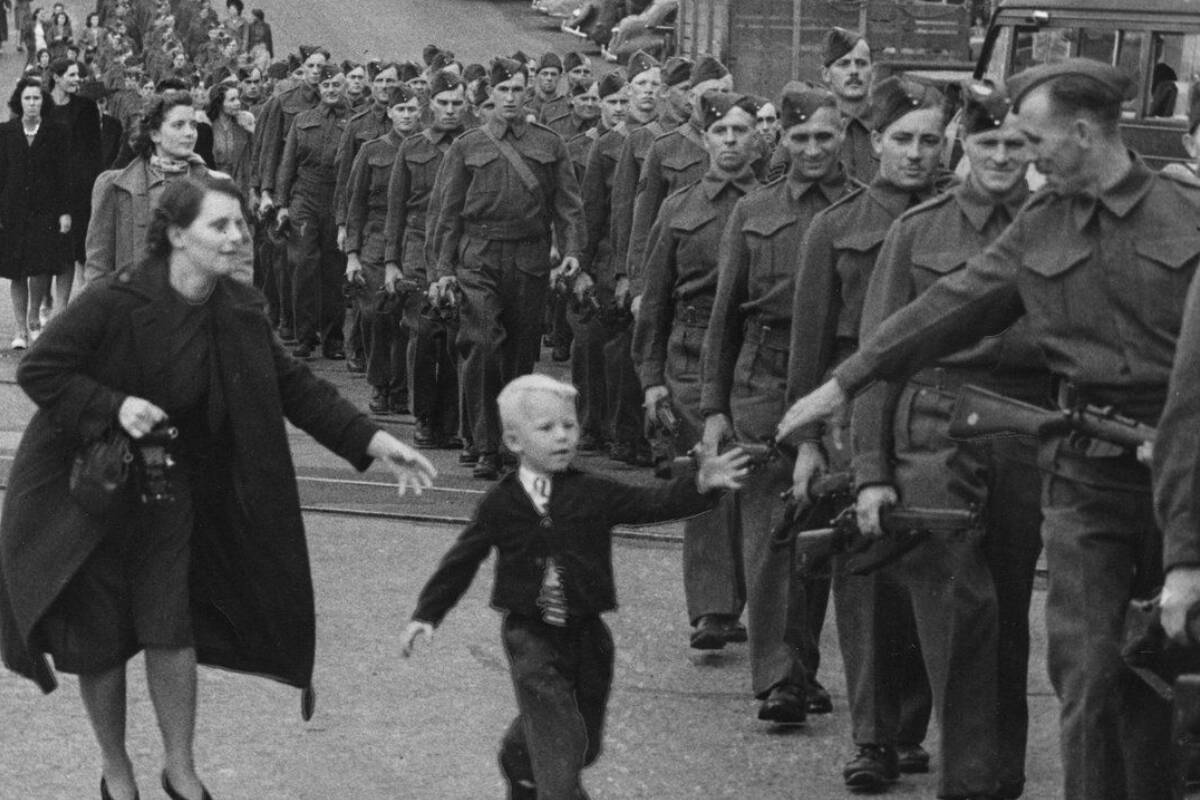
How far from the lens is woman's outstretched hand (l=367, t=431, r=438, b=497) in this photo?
7.27 m

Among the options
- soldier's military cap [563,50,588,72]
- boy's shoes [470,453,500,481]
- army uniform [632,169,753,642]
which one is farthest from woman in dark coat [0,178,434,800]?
soldier's military cap [563,50,588,72]

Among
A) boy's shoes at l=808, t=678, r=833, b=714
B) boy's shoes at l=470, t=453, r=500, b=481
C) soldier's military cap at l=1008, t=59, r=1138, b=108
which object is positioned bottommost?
boy's shoes at l=470, t=453, r=500, b=481

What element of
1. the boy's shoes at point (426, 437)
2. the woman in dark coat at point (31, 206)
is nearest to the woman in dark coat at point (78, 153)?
the woman in dark coat at point (31, 206)

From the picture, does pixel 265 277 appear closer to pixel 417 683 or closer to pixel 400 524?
pixel 400 524

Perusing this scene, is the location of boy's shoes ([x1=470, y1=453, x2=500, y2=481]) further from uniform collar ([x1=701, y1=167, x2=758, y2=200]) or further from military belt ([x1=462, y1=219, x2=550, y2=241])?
uniform collar ([x1=701, y1=167, x2=758, y2=200])

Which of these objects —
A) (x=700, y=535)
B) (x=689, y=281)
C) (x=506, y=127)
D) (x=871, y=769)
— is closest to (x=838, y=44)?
(x=506, y=127)

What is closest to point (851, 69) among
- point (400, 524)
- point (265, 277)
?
point (400, 524)

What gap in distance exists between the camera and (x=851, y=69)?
12203mm

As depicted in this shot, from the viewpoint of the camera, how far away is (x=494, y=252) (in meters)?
13.8

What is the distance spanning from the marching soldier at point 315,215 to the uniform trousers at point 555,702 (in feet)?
39.0

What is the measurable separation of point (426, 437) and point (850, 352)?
680cm

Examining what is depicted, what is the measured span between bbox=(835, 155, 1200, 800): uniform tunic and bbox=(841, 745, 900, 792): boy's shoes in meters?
1.52

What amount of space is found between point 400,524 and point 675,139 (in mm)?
2257

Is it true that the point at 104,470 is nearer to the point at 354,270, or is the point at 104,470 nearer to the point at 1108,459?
the point at 1108,459
